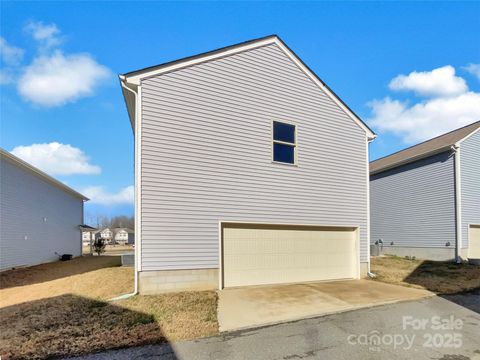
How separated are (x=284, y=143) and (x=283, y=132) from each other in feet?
1.35

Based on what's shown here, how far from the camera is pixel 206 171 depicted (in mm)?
9055

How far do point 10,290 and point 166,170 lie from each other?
23.6 ft

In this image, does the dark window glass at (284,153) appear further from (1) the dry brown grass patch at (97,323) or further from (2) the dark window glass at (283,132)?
A: (1) the dry brown grass patch at (97,323)

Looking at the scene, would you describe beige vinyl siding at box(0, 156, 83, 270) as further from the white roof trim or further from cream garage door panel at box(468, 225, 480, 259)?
cream garage door panel at box(468, 225, 480, 259)

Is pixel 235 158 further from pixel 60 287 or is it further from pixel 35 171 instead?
pixel 35 171

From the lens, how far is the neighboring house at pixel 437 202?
15203 mm

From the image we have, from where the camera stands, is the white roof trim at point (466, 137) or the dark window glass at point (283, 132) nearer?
the dark window glass at point (283, 132)

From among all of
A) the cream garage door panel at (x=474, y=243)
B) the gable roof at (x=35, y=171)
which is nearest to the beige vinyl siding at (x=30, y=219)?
the gable roof at (x=35, y=171)

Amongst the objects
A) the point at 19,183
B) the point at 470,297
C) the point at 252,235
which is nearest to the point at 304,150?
the point at 252,235

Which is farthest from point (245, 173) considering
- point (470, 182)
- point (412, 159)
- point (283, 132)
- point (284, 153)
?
point (470, 182)

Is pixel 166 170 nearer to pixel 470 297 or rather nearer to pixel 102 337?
pixel 102 337

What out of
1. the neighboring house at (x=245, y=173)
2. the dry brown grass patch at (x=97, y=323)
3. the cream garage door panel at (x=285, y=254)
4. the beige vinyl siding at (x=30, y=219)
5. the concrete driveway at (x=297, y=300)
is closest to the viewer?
the dry brown grass patch at (x=97, y=323)

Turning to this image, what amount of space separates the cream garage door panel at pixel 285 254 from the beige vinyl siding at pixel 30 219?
11.6m

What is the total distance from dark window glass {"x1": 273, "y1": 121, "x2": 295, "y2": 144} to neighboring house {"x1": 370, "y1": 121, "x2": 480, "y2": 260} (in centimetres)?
967
